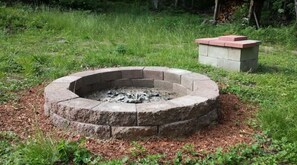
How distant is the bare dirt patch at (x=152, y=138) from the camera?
2.83 meters

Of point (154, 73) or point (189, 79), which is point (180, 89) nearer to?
point (189, 79)

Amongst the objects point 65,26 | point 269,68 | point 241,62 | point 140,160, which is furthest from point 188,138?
point 65,26

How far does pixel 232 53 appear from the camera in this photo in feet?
18.3

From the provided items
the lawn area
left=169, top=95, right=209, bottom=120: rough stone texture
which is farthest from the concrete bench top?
left=169, top=95, right=209, bottom=120: rough stone texture

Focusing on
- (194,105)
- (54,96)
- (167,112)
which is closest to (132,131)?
(167,112)

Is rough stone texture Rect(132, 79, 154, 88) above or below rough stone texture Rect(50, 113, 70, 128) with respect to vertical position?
above

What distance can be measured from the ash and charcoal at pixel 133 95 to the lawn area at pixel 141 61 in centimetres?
88

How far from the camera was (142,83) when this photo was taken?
181 inches

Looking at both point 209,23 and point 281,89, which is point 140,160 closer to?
point 281,89

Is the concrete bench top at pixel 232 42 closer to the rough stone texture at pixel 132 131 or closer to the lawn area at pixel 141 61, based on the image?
the lawn area at pixel 141 61

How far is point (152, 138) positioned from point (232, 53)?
3130 mm

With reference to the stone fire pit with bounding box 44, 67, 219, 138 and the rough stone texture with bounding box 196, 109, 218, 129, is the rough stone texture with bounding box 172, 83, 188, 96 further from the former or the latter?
the rough stone texture with bounding box 196, 109, 218, 129

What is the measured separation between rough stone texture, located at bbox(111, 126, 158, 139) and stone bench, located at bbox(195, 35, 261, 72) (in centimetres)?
297

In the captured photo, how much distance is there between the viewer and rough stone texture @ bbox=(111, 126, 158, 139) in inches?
116
